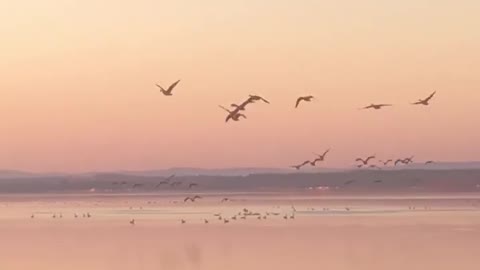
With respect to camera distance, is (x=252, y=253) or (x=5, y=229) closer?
(x=252, y=253)

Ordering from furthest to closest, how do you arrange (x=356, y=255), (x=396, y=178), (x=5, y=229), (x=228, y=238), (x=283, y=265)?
(x=396, y=178), (x=5, y=229), (x=228, y=238), (x=356, y=255), (x=283, y=265)

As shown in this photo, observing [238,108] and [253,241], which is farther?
[253,241]

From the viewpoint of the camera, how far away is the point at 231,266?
26125 mm

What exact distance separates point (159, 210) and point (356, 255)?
2993 cm

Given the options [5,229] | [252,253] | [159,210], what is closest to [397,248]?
[252,253]

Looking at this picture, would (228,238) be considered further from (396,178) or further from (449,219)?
(396,178)

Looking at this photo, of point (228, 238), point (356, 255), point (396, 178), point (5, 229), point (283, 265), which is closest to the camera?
point (283, 265)

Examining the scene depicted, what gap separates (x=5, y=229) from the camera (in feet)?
137

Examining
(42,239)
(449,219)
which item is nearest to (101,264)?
(42,239)

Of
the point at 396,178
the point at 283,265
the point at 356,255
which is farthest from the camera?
the point at 396,178

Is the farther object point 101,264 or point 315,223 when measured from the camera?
point 315,223

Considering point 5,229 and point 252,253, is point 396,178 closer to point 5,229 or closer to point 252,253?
point 5,229

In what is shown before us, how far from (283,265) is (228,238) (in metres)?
8.77

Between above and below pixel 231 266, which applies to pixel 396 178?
above
